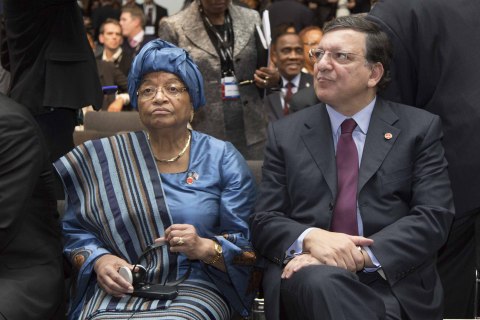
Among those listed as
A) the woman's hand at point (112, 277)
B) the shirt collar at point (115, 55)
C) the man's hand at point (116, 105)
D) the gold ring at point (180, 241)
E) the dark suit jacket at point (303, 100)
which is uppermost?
the gold ring at point (180, 241)

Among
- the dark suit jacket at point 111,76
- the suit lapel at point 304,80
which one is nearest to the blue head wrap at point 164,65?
the suit lapel at point 304,80

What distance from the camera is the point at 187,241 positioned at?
320 centimetres

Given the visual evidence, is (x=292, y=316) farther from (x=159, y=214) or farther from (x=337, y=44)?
(x=337, y=44)

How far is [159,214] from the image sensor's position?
338 cm

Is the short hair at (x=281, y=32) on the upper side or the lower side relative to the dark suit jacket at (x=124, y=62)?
upper

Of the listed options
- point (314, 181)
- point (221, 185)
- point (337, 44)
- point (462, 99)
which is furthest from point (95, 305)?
point (462, 99)

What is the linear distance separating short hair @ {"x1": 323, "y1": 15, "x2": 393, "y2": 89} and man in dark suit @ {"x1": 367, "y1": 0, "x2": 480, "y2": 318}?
0.08 metres

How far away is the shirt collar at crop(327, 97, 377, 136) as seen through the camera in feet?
10.8

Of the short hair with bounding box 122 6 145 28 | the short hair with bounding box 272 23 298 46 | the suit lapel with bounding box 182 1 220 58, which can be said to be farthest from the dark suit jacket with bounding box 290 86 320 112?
the short hair with bounding box 122 6 145 28

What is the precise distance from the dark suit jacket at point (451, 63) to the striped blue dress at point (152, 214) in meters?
0.75

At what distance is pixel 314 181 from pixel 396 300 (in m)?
0.50

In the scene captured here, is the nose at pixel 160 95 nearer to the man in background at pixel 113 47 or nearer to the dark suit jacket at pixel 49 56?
the dark suit jacket at pixel 49 56

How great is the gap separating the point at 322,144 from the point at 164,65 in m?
0.70

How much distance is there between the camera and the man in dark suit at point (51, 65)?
417 cm
